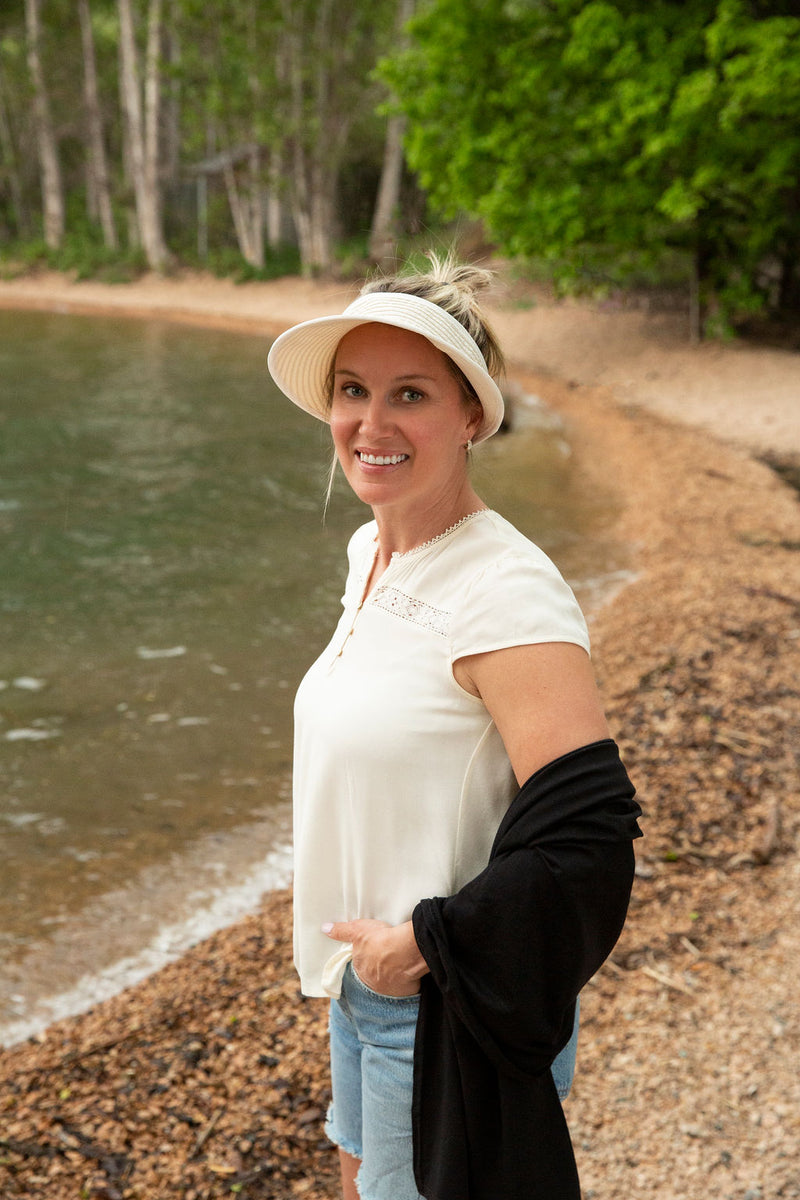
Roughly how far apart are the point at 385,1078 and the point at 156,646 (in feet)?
20.3

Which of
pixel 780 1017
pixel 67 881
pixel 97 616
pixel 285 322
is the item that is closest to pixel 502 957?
pixel 780 1017

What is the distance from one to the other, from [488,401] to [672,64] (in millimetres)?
16302

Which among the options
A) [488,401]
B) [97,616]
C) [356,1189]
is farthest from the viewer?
[97,616]

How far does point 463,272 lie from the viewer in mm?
1889

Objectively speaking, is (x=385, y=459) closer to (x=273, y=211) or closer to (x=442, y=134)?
(x=442, y=134)

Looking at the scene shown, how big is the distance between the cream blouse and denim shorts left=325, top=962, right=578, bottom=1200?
86mm

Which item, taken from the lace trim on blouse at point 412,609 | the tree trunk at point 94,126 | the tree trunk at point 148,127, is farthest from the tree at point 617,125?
the tree trunk at point 94,126

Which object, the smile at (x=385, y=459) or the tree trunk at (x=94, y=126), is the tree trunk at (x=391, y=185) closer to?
the tree trunk at (x=94, y=126)

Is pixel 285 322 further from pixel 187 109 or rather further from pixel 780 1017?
pixel 780 1017

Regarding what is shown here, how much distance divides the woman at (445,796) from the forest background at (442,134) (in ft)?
1.62

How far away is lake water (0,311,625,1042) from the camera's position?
4.68 meters

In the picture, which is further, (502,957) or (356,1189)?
(356,1189)

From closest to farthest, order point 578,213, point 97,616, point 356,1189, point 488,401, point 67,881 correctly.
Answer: point 488,401
point 356,1189
point 67,881
point 97,616
point 578,213

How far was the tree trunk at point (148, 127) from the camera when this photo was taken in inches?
1264
